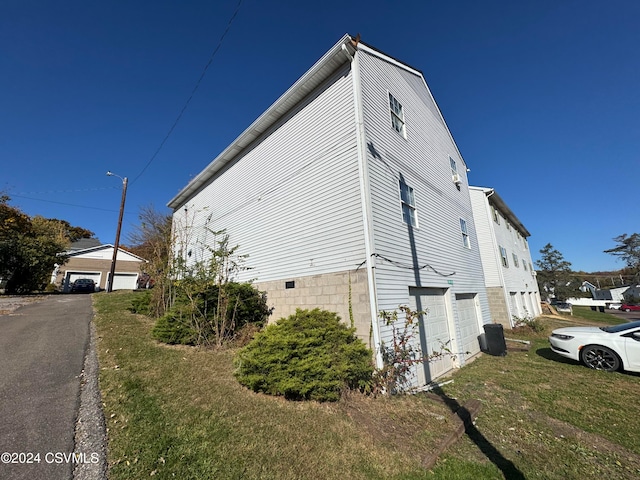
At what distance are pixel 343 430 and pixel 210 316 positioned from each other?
18.1 ft

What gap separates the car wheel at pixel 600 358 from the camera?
736 centimetres

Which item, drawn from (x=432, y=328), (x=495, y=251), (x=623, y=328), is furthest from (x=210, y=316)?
(x=495, y=251)

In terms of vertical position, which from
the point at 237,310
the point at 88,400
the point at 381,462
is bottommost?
the point at 381,462

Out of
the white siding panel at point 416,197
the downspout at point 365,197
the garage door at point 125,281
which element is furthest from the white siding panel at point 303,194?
the garage door at point 125,281

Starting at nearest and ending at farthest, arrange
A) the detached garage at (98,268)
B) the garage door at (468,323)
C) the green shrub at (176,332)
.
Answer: the green shrub at (176,332)
the garage door at (468,323)
the detached garage at (98,268)

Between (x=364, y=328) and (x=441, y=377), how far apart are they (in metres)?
3.43

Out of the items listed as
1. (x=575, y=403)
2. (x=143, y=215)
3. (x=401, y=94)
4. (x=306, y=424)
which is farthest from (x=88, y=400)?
(x=143, y=215)

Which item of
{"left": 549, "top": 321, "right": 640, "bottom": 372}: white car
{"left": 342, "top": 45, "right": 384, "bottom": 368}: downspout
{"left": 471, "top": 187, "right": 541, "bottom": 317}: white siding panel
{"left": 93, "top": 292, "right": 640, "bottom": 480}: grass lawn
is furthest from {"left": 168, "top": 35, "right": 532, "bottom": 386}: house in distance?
{"left": 471, "top": 187, "right": 541, "bottom": 317}: white siding panel

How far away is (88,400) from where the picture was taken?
4148 millimetres

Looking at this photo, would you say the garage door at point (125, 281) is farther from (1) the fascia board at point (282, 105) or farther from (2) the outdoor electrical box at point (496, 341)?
(2) the outdoor electrical box at point (496, 341)

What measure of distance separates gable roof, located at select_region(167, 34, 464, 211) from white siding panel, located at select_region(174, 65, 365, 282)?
0.23 metres

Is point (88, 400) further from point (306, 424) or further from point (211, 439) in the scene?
point (306, 424)

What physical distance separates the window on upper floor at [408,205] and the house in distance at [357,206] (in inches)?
2.3

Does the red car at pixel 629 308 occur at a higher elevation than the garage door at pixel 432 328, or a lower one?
lower
